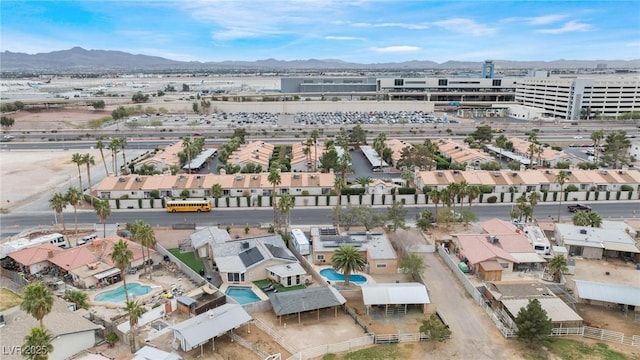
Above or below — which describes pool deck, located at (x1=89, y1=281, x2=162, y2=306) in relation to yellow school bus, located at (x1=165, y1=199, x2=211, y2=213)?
below

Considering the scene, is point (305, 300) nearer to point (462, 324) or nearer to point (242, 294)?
point (242, 294)

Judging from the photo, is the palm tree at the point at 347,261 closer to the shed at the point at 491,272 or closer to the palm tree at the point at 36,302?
the shed at the point at 491,272

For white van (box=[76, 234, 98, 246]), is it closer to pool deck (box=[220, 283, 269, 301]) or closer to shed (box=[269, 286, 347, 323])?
pool deck (box=[220, 283, 269, 301])

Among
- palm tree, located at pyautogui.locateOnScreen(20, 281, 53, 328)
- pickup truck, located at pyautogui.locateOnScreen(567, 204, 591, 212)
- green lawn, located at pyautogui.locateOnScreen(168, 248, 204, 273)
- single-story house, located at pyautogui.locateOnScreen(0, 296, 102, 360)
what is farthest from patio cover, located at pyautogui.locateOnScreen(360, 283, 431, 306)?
pickup truck, located at pyautogui.locateOnScreen(567, 204, 591, 212)

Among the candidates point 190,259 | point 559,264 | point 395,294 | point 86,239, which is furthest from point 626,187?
point 86,239

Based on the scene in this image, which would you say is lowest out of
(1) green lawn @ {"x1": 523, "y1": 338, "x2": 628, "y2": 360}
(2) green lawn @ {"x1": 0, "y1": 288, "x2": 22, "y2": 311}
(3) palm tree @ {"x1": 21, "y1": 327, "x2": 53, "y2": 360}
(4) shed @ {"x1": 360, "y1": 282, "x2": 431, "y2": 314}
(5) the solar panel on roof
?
(2) green lawn @ {"x1": 0, "y1": 288, "x2": 22, "y2": 311}

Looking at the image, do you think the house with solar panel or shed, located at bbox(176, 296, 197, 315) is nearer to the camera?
shed, located at bbox(176, 296, 197, 315)
